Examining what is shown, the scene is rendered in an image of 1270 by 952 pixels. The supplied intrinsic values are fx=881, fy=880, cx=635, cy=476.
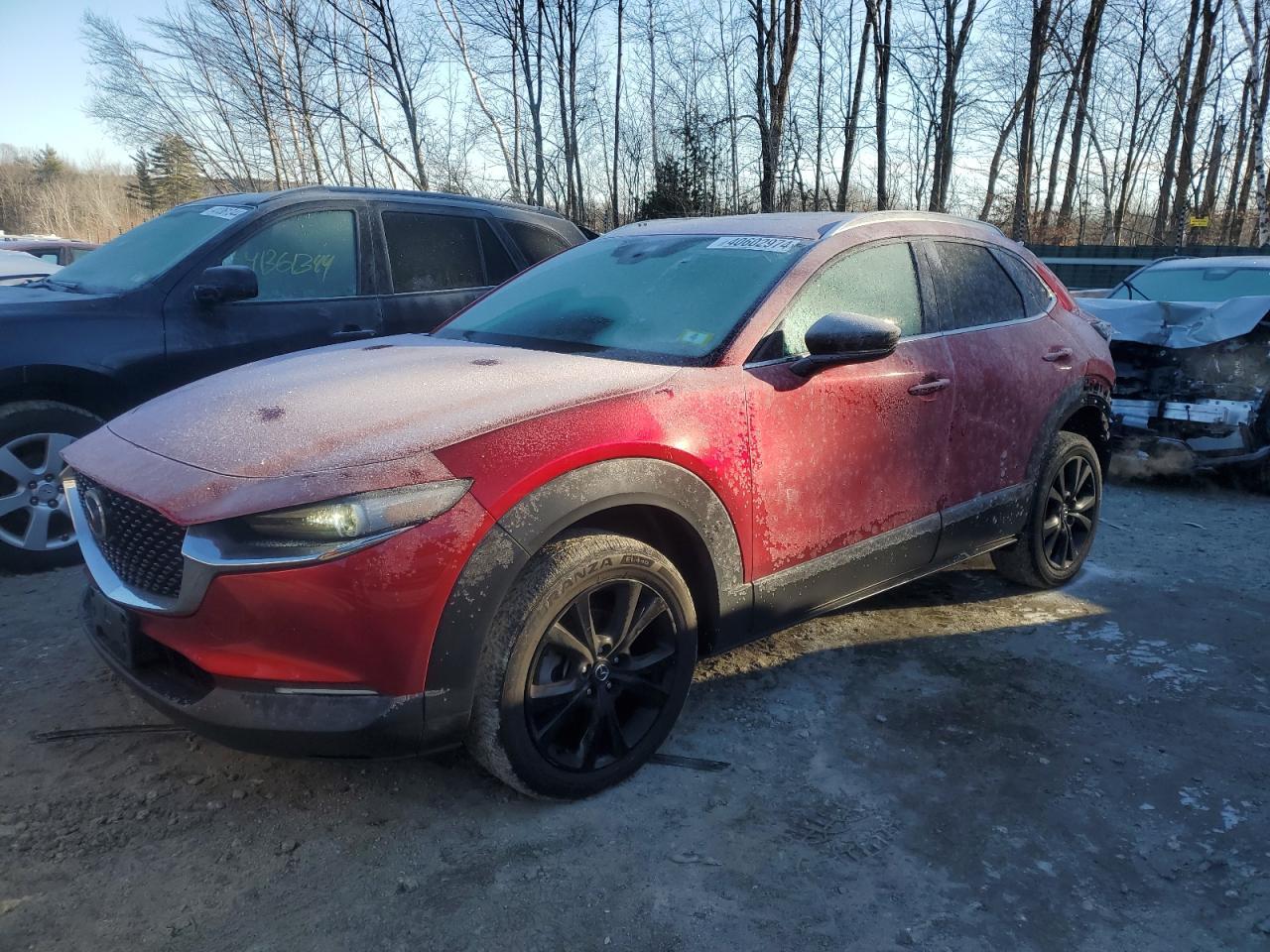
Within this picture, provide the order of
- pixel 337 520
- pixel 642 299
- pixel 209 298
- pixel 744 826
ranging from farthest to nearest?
pixel 209 298 < pixel 642 299 < pixel 744 826 < pixel 337 520

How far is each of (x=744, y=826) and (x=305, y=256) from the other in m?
3.90

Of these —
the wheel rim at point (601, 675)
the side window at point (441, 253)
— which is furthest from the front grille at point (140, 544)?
the side window at point (441, 253)

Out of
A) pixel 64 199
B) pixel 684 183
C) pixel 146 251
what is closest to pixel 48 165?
pixel 64 199

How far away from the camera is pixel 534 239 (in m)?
5.76

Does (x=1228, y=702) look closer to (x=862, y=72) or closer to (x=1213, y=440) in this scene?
(x=1213, y=440)

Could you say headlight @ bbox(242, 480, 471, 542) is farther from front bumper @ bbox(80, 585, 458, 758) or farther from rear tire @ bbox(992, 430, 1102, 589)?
A: rear tire @ bbox(992, 430, 1102, 589)

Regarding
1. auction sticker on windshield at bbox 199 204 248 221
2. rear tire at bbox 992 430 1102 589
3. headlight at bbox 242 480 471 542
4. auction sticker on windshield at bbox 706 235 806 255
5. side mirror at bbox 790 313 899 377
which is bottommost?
rear tire at bbox 992 430 1102 589

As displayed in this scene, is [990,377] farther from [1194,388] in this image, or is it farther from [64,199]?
[64,199]

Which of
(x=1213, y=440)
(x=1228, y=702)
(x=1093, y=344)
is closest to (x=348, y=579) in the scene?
(x=1228, y=702)

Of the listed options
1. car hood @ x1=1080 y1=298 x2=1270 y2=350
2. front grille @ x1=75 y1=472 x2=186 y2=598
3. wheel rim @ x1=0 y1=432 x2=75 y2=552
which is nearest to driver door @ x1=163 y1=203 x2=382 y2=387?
wheel rim @ x1=0 y1=432 x2=75 y2=552

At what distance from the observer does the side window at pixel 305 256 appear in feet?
15.5

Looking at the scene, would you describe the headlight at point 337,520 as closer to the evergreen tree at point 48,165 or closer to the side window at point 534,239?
the side window at point 534,239

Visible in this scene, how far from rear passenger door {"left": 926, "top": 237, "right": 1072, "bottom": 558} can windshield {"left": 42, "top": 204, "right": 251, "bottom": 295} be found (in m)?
3.69

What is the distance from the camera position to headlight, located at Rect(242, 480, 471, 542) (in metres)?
2.04
